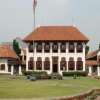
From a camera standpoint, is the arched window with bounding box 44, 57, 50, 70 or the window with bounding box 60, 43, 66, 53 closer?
the window with bounding box 60, 43, 66, 53

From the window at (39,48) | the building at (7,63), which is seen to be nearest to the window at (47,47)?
the window at (39,48)

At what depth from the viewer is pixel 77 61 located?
323ft

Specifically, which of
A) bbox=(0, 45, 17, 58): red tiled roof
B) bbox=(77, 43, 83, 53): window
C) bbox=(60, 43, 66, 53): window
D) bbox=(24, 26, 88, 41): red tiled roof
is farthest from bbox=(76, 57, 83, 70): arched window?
bbox=(0, 45, 17, 58): red tiled roof

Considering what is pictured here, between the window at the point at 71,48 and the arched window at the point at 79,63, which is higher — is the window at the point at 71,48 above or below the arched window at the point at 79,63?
above

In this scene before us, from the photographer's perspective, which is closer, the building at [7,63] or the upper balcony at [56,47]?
the upper balcony at [56,47]

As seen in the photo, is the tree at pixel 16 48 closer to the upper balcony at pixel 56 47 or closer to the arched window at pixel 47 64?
the upper balcony at pixel 56 47

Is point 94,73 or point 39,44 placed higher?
point 39,44

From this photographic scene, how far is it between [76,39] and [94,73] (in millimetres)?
9342

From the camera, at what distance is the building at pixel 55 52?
9819 cm

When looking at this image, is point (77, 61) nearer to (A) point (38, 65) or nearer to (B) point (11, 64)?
(A) point (38, 65)

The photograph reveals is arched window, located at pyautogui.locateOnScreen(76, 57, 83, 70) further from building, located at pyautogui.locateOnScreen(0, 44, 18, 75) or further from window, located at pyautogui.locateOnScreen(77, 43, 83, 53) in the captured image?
building, located at pyautogui.locateOnScreen(0, 44, 18, 75)

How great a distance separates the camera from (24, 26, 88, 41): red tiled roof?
3875 inches

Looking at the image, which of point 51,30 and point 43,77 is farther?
point 51,30

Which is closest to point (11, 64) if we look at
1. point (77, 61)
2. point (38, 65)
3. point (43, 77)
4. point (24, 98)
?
point (38, 65)
